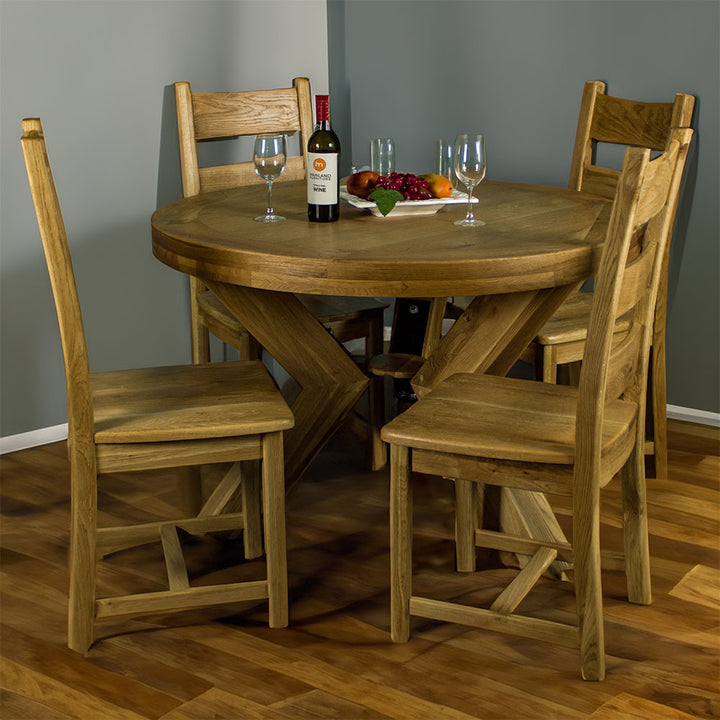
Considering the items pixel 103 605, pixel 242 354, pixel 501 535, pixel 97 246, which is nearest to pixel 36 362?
pixel 97 246

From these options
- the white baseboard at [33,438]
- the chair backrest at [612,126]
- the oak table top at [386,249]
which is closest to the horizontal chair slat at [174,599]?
the oak table top at [386,249]

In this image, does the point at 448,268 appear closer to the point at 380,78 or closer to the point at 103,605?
the point at 103,605

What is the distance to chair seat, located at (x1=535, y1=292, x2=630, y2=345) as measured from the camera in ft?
8.34

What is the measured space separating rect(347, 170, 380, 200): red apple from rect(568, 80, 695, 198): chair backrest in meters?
0.87

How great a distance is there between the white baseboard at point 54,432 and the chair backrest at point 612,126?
2.81ft

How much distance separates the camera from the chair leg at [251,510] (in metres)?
2.41

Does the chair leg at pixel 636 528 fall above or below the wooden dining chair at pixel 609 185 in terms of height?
below

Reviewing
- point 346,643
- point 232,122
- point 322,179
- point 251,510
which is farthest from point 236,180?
point 346,643

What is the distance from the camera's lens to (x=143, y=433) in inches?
76.0

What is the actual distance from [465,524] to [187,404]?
76 centimetres

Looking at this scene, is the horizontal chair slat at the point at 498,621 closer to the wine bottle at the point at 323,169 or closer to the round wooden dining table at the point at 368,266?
the round wooden dining table at the point at 368,266

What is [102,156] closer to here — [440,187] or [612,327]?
[440,187]

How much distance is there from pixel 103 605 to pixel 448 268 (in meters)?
1.01

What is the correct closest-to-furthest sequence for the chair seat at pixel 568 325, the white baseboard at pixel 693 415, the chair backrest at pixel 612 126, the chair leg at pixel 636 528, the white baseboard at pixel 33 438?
the chair leg at pixel 636 528 < the chair seat at pixel 568 325 < the chair backrest at pixel 612 126 < the white baseboard at pixel 33 438 < the white baseboard at pixel 693 415
